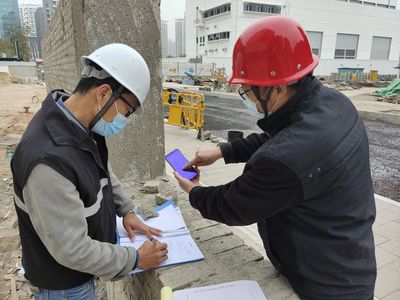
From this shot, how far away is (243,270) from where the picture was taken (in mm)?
1913

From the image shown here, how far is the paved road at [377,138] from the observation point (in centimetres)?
626

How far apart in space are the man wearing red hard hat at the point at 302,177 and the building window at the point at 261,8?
47.3 metres

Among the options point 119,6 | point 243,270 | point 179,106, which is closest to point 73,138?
point 243,270

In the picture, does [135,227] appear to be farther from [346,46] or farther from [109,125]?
[346,46]

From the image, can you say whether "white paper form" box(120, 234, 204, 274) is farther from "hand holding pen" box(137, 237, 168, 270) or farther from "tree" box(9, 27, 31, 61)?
"tree" box(9, 27, 31, 61)

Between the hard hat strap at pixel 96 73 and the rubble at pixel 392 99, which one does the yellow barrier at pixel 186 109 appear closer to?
the hard hat strap at pixel 96 73

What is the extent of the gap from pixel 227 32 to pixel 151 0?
45.9 m

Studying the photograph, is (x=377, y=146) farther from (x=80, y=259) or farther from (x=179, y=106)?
(x=80, y=259)

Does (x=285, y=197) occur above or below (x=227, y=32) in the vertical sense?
below

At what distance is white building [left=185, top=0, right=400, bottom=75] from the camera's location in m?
44.8

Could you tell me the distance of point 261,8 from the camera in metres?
46.1

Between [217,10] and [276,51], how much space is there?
170 ft

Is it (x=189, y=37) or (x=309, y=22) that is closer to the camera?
(x=309, y=22)

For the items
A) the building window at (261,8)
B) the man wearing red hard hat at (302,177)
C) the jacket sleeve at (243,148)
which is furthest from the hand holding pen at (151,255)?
the building window at (261,8)
